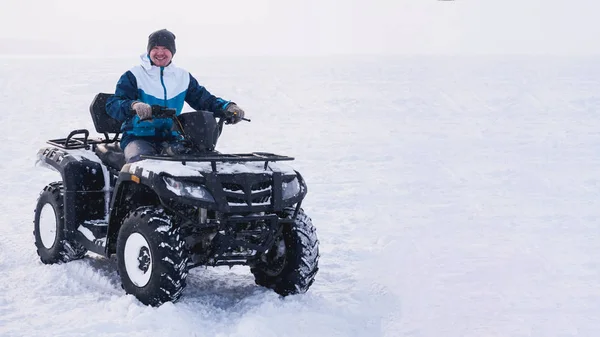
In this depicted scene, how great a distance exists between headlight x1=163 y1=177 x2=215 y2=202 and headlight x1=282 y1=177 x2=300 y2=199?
1.86 feet

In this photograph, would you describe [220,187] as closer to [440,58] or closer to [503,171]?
[503,171]

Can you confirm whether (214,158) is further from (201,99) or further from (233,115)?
(201,99)

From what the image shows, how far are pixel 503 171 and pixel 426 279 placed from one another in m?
6.25

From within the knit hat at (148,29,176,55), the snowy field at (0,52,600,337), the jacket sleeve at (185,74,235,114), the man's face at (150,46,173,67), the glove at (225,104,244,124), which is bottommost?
the snowy field at (0,52,600,337)

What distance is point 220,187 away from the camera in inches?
196

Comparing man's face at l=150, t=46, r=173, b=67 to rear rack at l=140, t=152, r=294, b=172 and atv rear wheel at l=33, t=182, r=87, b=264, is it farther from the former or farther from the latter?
atv rear wheel at l=33, t=182, r=87, b=264

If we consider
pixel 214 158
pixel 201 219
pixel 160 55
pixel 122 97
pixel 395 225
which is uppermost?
pixel 160 55

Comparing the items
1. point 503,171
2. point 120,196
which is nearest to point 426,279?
point 120,196

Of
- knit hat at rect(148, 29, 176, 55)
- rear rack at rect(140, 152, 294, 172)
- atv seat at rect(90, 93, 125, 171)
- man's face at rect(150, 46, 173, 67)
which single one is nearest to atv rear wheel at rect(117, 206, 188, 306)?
rear rack at rect(140, 152, 294, 172)

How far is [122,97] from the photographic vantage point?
19.0 feet

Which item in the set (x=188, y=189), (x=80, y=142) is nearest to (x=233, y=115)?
(x=188, y=189)

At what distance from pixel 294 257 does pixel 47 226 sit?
2.50m

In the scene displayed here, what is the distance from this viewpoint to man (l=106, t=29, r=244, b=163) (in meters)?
5.76

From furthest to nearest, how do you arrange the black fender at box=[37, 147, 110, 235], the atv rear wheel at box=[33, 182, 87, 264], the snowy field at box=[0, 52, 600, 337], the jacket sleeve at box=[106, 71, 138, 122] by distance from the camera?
the atv rear wheel at box=[33, 182, 87, 264]
the black fender at box=[37, 147, 110, 235]
the jacket sleeve at box=[106, 71, 138, 122]
the snowy field at box=[0, 52, 600, 337]
